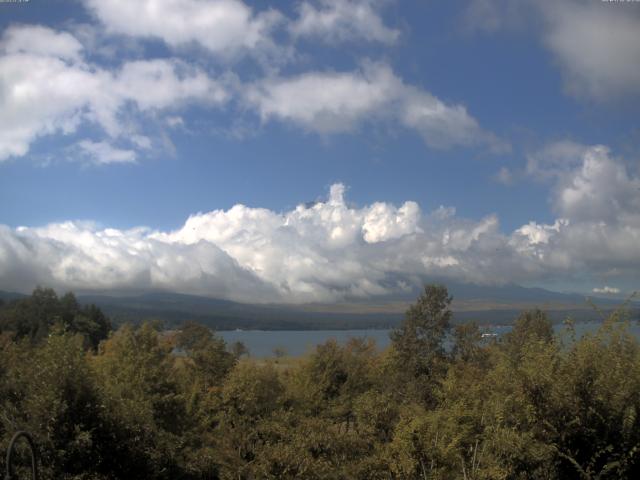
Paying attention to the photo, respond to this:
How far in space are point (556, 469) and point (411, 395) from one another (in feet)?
83.4

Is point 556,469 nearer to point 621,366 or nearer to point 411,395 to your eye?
point 621,366

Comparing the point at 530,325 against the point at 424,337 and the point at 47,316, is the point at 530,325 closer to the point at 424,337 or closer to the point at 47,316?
the point at 424,337

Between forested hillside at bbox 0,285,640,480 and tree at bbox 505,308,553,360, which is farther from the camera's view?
tree at bbox 505,308,553,360

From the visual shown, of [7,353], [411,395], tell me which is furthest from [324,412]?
[7,353]

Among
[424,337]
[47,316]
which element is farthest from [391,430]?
[47,316]

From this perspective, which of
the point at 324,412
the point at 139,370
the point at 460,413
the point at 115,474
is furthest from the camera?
the point at 324,412

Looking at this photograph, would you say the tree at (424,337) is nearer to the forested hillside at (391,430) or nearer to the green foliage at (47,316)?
the forested hillside at (391,430)

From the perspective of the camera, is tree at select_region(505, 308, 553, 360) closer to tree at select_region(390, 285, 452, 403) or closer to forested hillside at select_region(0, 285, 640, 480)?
tree at select_region(390, 285, 452, 403)

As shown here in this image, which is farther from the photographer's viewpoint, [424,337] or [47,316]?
[47,316]

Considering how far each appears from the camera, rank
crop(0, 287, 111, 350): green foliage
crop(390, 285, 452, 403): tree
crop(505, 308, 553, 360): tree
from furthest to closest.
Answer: crop(0, 287, 111, 350): green foliage → crop(505, 308, 553, 360): tree → crop(390, 285, 452, 403): tree

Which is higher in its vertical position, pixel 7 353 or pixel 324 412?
pixel 7 353

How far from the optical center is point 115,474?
14406 millimetres

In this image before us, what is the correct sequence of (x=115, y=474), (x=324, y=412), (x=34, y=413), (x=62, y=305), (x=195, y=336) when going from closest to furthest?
(x=34, y=413) < (x=115, y=474) < (x=324, y=412) < (x=195, y=336) < (x=62, y=305)

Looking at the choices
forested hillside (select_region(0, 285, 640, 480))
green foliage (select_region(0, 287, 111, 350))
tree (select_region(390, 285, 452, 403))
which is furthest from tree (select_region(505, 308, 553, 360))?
green foliage (select_region(0, 287, 111, 350))
